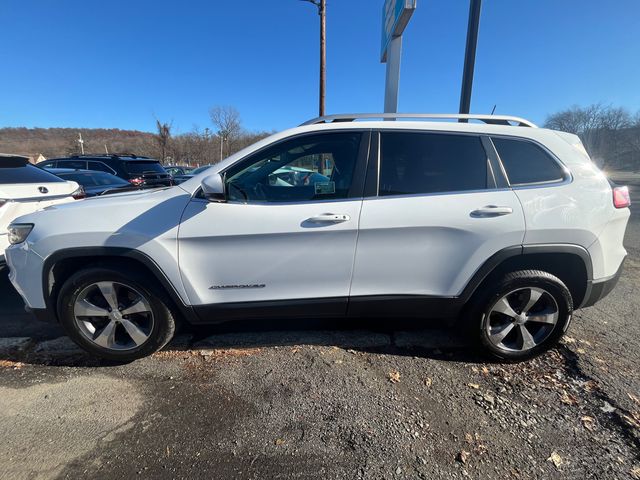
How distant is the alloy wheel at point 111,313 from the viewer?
2.54 m

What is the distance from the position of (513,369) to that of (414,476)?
1.37m

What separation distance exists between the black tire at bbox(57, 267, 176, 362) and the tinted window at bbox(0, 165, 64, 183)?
8.00ft

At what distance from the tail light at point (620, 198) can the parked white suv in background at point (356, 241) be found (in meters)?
0.01

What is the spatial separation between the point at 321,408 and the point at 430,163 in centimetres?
187

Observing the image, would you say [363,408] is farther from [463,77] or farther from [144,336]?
[463,77]

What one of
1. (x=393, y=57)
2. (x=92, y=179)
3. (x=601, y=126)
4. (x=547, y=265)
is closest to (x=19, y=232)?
(x=547, y=265)

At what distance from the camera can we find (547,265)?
8.68ft

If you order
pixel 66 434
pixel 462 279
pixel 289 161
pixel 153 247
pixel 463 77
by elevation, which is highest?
pixel 463 77

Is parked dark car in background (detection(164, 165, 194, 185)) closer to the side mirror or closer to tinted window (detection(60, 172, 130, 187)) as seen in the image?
tinted window (detection(60, 172, 130, 187))

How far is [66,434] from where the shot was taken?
2023mm

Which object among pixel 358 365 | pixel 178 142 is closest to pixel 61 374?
pixel 358 365

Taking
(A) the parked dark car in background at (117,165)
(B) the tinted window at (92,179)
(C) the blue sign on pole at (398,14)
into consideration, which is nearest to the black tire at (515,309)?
(C) the blue sign on pole at (398,14)

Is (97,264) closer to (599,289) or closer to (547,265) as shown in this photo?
(547,265)

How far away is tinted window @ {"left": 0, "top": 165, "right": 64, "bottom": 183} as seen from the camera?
3925 millimetres
